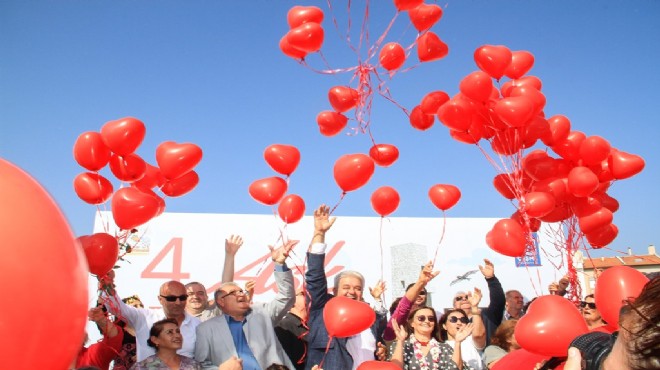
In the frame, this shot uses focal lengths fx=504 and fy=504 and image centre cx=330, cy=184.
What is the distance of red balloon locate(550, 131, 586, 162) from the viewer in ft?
12.3

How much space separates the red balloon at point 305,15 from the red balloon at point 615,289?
8.01 feet

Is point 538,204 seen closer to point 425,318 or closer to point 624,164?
point 624,164

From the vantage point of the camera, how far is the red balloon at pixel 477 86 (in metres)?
3.44

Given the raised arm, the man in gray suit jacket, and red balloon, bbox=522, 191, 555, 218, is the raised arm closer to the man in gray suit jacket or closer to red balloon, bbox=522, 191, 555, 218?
the man in gray suit jacket

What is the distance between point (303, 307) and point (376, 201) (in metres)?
1.17

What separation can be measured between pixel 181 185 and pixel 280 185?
79 centimetres

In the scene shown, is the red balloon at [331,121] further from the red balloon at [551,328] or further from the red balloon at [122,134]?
the red balloon at [551,328]

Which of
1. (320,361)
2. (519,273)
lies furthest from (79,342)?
(519,273)

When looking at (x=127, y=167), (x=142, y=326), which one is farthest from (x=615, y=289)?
(x=127, y=167)

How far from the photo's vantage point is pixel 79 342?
3.38ft

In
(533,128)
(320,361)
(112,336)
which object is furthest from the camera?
(533,128)

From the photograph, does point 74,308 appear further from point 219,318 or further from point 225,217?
point 225,217

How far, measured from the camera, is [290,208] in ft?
12.9

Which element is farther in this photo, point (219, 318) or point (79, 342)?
point (219, 318)
